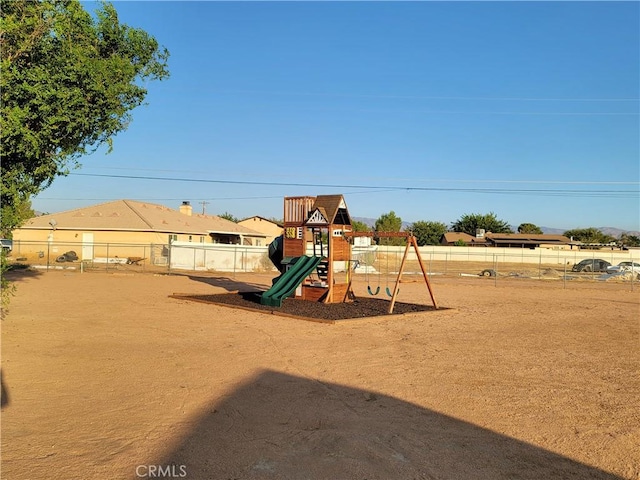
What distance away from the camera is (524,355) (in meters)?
10.7

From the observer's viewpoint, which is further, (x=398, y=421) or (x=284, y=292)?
(x=284, y=292)

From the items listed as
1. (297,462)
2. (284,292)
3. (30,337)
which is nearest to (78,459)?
(297,462)

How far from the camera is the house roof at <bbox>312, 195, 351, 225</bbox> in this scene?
18188 millimetres

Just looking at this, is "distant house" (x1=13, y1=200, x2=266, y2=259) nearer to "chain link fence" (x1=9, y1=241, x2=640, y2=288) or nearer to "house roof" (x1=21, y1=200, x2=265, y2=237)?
"house roof" (x1=21, y1=200, x2=265, y2=237)

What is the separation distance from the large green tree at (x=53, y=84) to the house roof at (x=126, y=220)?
3289 cm

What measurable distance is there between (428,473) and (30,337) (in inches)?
360

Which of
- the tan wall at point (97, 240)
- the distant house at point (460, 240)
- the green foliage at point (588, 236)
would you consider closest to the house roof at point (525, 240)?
the distant house at point (460, 240)

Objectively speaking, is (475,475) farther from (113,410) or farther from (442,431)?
(113,410)

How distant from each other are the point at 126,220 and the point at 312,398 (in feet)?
134

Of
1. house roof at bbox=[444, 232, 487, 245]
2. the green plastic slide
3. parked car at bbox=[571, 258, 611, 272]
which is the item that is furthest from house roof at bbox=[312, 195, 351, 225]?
house roof at bbox=[444, 232, 487, 245]

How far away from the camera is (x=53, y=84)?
9.74 meters

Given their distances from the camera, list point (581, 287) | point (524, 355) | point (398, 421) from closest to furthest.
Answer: point (398, 421), point (524, 355), point (581, 287)

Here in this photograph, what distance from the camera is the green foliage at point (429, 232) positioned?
105 meters

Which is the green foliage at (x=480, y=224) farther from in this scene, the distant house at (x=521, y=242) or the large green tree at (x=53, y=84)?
the large green tree at (x=53, y=84)
